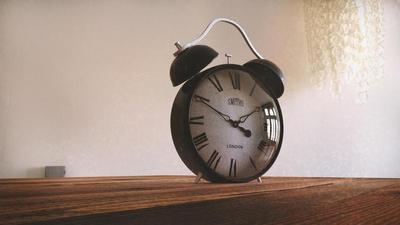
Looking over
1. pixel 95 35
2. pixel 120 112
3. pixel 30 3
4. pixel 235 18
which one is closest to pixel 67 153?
pixel 120 112

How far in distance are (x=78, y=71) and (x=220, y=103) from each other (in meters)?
2.10

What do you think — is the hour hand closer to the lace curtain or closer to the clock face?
the clock face

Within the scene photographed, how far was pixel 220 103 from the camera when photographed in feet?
2.81

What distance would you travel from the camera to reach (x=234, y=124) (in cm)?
85

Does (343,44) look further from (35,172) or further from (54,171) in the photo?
(35,172)

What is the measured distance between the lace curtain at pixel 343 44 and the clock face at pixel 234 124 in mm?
2184

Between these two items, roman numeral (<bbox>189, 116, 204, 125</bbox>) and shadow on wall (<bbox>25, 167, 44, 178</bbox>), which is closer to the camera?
roman numeral (<bbox>189, 116, 204, 125</bbox>)

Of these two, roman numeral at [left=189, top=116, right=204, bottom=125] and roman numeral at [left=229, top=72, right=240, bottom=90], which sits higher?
roman numeral at [left=229, top=72, right=240, bottom=90]

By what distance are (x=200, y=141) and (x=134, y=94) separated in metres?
2.02

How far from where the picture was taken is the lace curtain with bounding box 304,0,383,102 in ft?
9.45

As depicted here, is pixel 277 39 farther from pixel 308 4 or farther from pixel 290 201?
pixel 290 201

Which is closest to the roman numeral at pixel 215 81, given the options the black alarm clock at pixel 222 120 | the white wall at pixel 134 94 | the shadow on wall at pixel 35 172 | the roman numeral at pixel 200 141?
the black alarm clock at pixel 222 120

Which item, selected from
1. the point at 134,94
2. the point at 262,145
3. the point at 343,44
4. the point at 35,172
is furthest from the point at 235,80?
the point at 343,44

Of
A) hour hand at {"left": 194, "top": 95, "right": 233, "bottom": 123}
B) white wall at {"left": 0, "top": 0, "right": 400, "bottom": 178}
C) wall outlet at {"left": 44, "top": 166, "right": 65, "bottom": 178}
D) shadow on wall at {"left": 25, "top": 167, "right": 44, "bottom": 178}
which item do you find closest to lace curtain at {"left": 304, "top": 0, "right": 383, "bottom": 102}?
white wall at {"left": 0, "top": 0, "right": 400, "bottom": 178}
